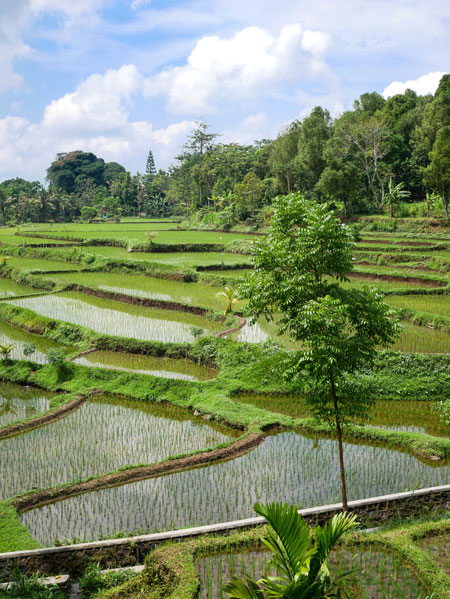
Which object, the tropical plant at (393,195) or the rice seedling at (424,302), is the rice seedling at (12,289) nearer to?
the rice seedling at (424,302)

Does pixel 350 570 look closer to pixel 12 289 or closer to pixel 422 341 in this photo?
pixel 422 341

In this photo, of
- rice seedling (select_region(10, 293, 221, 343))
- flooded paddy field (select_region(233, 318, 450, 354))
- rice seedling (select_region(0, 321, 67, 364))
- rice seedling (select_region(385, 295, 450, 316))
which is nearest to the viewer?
flooded paddy field (select_region(233, 318, 450, 354))

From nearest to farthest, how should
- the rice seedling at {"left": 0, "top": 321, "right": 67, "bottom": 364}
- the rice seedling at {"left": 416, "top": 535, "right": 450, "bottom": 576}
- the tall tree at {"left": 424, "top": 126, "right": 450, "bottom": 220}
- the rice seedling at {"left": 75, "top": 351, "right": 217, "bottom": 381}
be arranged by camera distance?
the rice seedling at {"left": 416, "top": 535, "right": 450, "bottom": 576}, the rice seedling at {"left": 75, "top": 351, "right": 217, "bottom": 381}, the rice seedling at {"left": 0, "top": 321, "right": 67, "bottom": 364}, the tall tree at {"left": 424, "top": 126, "right": 450, "bottom": 220}

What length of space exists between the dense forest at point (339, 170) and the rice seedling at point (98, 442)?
76.3 feet

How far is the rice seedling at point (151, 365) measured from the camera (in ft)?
45.8

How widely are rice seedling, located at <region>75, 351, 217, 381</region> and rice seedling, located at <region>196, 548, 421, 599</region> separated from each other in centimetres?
727

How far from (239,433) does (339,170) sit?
95.6 ft

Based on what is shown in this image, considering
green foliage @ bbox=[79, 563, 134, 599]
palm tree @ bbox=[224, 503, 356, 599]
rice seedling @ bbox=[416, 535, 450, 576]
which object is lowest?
rice seedling @ bbox=[416, 535, 450, 576]

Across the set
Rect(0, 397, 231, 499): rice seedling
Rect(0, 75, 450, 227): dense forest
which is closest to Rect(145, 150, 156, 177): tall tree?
Rect(0, 75, 450, 227): dense forest

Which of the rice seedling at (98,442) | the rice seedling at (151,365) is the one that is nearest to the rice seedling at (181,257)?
the rice seedling at (151,365)

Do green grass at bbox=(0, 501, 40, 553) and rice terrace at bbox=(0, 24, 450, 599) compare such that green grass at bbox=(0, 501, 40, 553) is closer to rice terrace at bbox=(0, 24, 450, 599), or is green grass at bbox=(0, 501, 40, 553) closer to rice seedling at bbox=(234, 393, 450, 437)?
rice terrace at bbox=(0, 24, 450, 599)

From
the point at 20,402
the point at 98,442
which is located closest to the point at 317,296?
the point at 98,442

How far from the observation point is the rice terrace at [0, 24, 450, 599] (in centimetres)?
620

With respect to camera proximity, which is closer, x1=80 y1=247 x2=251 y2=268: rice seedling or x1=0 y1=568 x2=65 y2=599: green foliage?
x1=0 y1=568 x2=65 y2=599: green foliage
